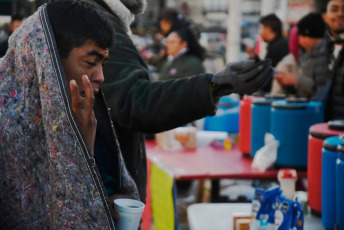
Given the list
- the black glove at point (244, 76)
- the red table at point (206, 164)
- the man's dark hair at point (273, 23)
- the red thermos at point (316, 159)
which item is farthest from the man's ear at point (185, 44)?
the black glove at point (244, 76)

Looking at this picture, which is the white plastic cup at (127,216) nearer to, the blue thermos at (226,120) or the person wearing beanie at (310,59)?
the person wearing beanie at (310,59)

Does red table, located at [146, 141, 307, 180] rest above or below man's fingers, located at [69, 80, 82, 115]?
below

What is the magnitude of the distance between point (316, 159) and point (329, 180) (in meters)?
0.28

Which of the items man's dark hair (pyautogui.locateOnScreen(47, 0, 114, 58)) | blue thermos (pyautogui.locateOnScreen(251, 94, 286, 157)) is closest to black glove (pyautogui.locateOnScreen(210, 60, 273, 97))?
man's dark hair (pyautogui.locateOnScreen(47, 0, 114, 58))

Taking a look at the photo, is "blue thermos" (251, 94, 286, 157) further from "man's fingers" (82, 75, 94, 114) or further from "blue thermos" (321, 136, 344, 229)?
"man's fingers" (82, 75, 94, 114)

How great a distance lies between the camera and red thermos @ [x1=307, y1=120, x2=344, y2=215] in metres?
2.25

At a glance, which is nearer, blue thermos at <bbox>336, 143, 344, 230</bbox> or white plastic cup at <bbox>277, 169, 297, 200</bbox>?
blue thermos at <bbox>336, 143, 344, 230</bbox>

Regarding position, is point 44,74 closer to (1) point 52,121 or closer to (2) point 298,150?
(1) point 52,121

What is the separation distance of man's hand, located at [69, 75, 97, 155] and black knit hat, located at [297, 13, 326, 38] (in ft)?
14.6

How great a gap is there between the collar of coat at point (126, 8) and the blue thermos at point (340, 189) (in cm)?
93

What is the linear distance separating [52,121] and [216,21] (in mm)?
31641

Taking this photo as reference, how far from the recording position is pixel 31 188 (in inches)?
50.2

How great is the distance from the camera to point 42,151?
1271 millimetres

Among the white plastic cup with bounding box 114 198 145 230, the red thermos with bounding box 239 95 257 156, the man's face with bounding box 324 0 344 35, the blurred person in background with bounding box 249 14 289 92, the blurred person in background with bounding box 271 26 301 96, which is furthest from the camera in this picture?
A: the blurred person in background with bounding box 249 14 289 92
